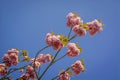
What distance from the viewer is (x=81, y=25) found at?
529 cm

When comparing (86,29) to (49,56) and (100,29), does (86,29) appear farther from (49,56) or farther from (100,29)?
(49,56)

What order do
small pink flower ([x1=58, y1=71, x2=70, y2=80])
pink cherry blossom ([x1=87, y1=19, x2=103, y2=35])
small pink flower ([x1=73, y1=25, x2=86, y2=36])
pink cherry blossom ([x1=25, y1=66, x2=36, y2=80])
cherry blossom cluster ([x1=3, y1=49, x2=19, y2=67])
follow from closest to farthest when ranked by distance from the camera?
small pink flower ([x1=73, y1=25, x2=86, y2=36]) < pink cherry blossom ([x1=87, y1=19, x2=103, y2=35]) < small pink flower ([x1=58, y1=71, x2=70, y2=80]) < pink cherry blossom ([x1=25, y1=66, x2=36, y2=80]) < cherry blossom cluster ([x1=3, y1=49, x2=19, y2=67])

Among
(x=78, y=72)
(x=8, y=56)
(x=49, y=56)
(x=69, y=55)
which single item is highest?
(x=8, y=56)

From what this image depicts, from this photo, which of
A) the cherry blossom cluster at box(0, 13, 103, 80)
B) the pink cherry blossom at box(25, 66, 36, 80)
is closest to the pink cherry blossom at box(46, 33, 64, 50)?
the cherry blossom cluster at box(0, 13, 103, 80)

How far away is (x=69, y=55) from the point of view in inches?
218

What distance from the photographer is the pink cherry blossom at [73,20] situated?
5492mm

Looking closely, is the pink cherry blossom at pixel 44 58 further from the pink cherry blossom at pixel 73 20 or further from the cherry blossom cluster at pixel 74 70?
the pink cherry blossom at pixel 73 20

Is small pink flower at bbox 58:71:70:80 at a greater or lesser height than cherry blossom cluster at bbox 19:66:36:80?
lesser

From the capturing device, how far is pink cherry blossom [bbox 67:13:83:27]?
549 centimetres

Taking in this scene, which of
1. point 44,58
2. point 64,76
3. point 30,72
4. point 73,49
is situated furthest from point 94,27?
point 30,72

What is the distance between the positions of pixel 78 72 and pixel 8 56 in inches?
83.9

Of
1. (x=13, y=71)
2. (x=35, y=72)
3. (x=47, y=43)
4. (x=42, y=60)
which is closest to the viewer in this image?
(x=47, y=43)

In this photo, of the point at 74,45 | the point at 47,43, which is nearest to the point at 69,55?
the point at 74,45

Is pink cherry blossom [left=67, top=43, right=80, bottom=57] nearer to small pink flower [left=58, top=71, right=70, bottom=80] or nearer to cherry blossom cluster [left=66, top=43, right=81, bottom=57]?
cherry blossom cluster [left=66, top=43, right=81, bottom=57]
